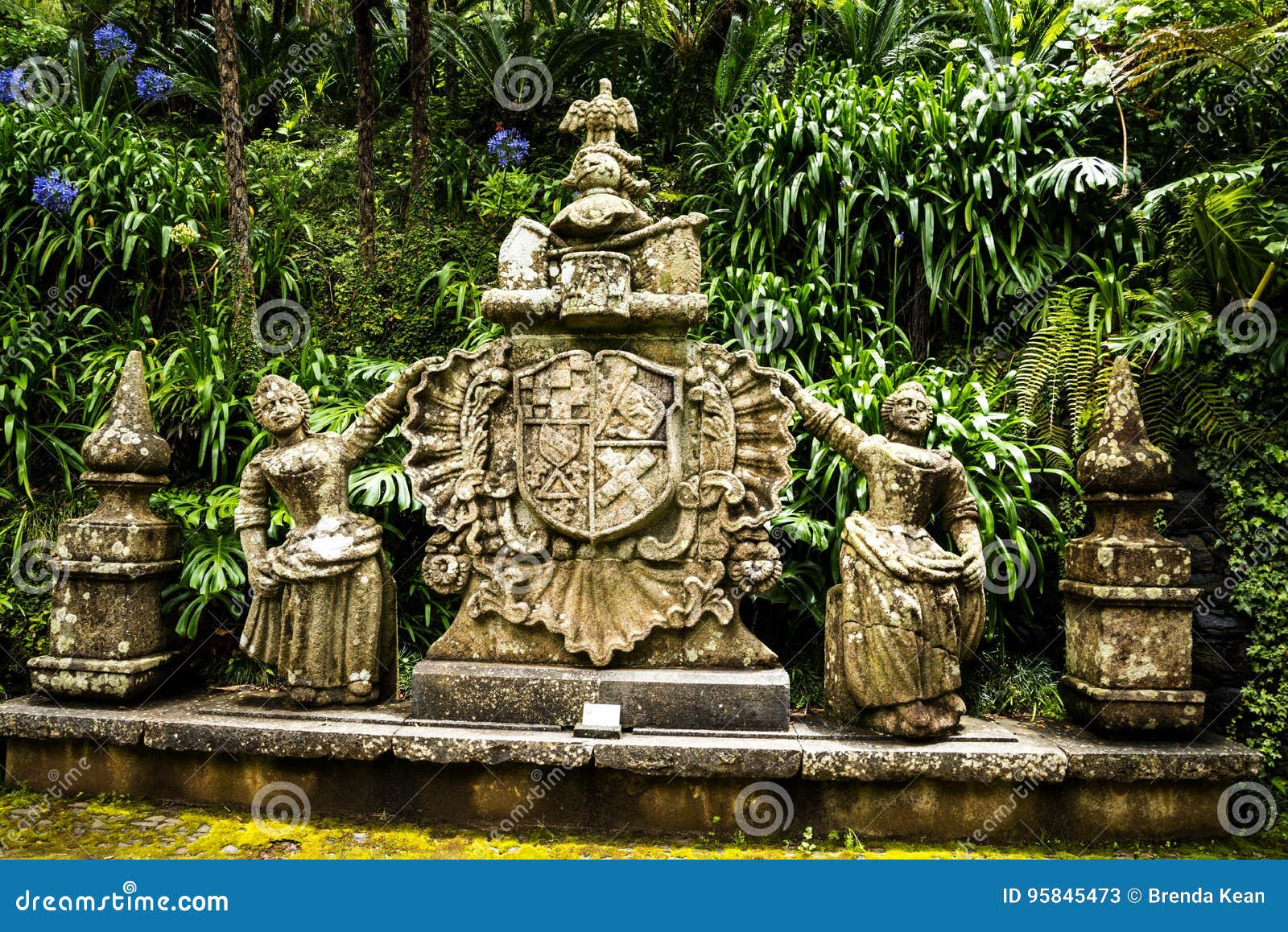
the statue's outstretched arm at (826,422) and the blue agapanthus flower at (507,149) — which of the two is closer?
the statue's outstretched arm at (826,422)

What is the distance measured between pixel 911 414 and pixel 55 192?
597cm

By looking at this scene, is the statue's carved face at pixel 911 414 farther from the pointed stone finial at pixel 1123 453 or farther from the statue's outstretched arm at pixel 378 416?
the statue's outstretched arm at pixel 378 416

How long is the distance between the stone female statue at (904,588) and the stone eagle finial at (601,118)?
1549 millimetres

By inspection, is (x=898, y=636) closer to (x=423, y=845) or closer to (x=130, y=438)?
(x=423, y=845)

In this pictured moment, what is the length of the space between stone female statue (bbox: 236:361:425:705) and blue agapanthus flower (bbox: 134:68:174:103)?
484cm

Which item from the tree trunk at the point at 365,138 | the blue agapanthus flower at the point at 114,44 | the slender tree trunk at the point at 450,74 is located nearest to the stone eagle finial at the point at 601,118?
the tree trunk at the point at 365,138

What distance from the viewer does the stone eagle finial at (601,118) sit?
392cm

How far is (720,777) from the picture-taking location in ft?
10.9

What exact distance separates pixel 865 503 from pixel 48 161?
634 centimetres

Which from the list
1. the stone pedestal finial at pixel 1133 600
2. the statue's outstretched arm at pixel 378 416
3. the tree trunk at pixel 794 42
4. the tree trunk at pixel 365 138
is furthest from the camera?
the tree trunk at pixel 794 42

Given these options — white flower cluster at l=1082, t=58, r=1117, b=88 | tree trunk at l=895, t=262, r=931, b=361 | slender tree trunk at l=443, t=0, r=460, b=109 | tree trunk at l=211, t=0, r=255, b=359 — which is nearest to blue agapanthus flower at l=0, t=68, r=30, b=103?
tree trunk at l=211, t=0, r=255, b=359

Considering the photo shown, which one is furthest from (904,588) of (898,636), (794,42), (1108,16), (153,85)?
(153,85)

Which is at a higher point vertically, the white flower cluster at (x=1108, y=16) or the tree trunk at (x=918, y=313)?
the white flower cluster at (x=1108, y=16)

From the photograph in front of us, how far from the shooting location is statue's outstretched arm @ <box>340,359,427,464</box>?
3.79 metres
